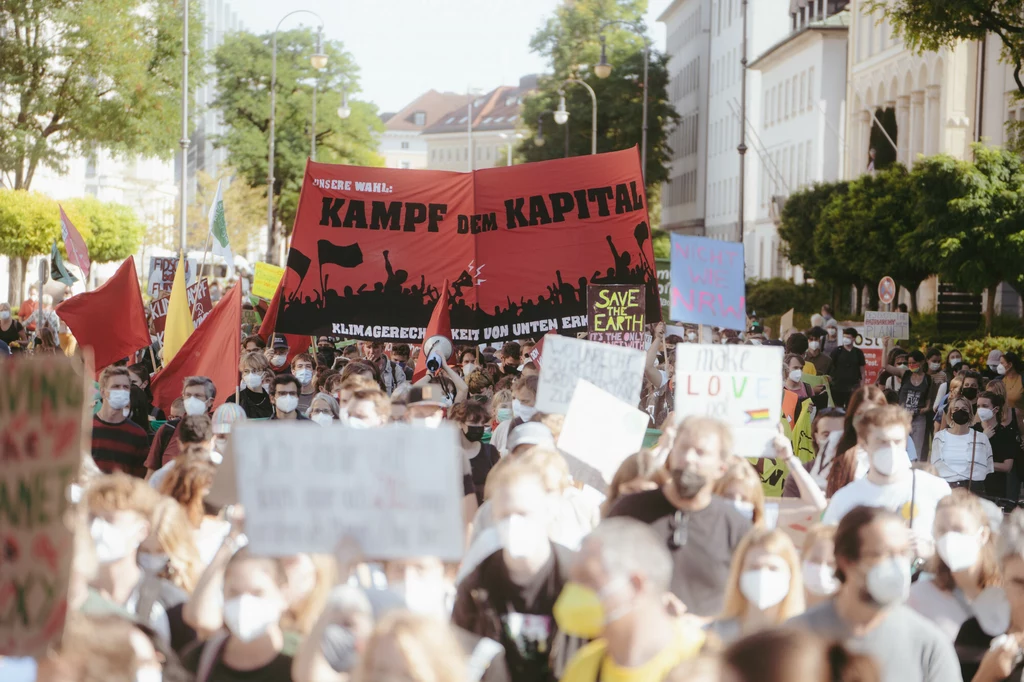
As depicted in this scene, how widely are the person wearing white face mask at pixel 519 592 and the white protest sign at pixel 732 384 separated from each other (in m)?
2.95

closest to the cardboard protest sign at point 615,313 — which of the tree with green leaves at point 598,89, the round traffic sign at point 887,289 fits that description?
the round traffic sign at point 887,289

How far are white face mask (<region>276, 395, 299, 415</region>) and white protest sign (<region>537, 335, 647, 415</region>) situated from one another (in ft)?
6.86

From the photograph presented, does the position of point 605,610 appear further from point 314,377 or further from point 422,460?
point 314,377

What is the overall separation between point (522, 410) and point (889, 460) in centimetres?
338

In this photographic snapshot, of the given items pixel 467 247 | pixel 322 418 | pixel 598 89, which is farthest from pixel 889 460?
pixel 598 89

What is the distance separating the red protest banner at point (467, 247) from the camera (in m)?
15.0

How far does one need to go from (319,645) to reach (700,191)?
94.0 m

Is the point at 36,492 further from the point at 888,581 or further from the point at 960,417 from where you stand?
the point at 960,417

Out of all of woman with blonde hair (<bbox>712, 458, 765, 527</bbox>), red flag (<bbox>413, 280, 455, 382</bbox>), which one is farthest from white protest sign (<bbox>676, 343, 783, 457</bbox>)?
red flag (<bbox>413, 280, 455, 382</bbox>)

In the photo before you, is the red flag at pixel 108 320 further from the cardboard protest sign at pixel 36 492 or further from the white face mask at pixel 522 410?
the cardboard protest sign at pixel 36 492

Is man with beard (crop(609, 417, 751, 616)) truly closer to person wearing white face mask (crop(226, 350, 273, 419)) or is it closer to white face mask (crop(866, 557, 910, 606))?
white face mask (crop(866, 557, 910, 606))

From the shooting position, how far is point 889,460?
6.96 meters

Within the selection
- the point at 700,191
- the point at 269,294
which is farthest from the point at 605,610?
the point at 700,191

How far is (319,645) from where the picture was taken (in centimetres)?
458
